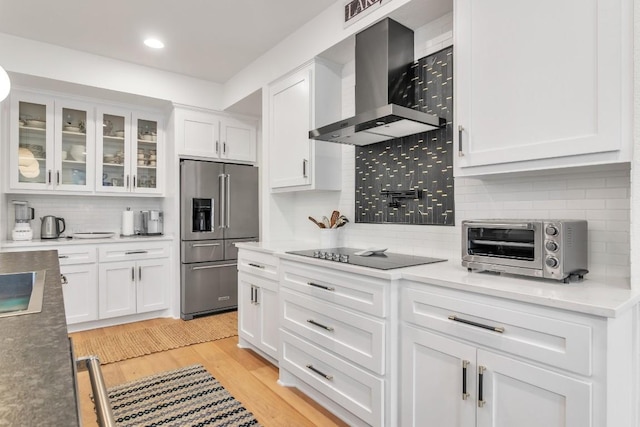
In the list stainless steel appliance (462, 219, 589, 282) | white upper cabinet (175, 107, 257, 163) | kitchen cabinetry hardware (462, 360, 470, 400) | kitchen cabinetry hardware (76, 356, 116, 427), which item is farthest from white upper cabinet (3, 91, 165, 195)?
kitchen cabinetry hardware (462, 360, 470, 400)

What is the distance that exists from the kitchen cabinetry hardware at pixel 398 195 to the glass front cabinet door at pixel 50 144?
10.4ft

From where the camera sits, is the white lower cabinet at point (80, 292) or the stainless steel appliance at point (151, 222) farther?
the stainless steel appliance at point (151, 222)

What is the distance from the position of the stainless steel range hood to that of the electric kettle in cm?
299

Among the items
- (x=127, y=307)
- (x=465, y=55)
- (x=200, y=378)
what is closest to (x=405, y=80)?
(x=465, y=55)

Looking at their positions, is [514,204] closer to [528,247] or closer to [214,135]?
[528,247]

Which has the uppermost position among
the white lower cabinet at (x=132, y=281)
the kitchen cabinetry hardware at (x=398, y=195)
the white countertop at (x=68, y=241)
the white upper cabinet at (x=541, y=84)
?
the white upper cabinet at (x=541, y=84)

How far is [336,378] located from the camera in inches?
81.6

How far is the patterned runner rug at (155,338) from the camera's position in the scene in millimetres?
3113

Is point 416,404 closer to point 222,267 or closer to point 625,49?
point 625,49

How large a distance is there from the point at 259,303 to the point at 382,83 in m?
1.82

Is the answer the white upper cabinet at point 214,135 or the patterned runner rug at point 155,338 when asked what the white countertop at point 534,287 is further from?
the white upper cabinet at point 214,135

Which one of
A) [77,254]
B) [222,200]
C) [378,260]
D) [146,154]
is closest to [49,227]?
[77,254]

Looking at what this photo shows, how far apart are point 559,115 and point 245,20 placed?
2.38 metres

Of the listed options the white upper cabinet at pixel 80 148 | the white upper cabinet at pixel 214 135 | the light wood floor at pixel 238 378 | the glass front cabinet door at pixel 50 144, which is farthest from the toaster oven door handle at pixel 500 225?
the glass front cabinet door at pixel 50 144
